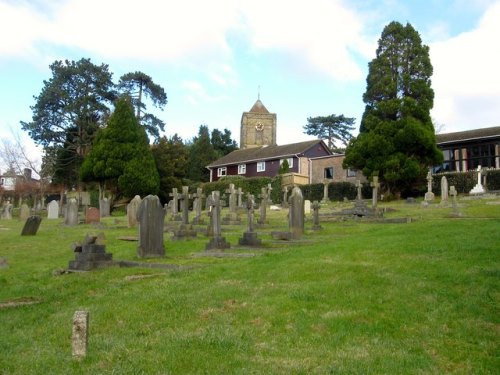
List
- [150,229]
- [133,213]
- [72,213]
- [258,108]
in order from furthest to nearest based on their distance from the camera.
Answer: [258,108], [72,213], [133,213], [150,229]

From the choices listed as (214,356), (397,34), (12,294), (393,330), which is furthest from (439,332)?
(397,34)

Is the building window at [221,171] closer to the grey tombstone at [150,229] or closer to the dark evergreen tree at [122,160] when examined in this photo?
the dark evergreen tree at [122,160]

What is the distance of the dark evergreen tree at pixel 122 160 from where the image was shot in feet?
150

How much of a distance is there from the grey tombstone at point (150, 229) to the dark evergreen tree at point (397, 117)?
27.2 meters

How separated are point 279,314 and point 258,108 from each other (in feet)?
304

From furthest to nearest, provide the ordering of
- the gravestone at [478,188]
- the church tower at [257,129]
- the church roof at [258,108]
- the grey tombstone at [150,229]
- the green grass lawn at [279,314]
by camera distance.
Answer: the church roof at [258,108] → the church tower at [257,129] → the gravestone at [478,188] → the grey tombstone at [150,229] → the green grass lawn at [279,314]

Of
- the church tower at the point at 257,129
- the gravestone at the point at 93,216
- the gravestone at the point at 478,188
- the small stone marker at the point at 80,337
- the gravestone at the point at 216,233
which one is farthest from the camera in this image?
the church tower at the point at 257,129

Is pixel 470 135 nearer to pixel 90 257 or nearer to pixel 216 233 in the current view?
pixel 216 233

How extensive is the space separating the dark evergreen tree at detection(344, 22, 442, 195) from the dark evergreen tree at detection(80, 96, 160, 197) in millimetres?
18103

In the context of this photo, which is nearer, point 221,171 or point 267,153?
point 267,153

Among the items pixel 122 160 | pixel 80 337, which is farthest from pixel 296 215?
pixel 122 160

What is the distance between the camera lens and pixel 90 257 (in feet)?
39.7

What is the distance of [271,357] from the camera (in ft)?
17.8

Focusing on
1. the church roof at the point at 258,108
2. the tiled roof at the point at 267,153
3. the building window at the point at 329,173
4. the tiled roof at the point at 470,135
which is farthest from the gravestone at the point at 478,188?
the church roof at the point at 258,108
